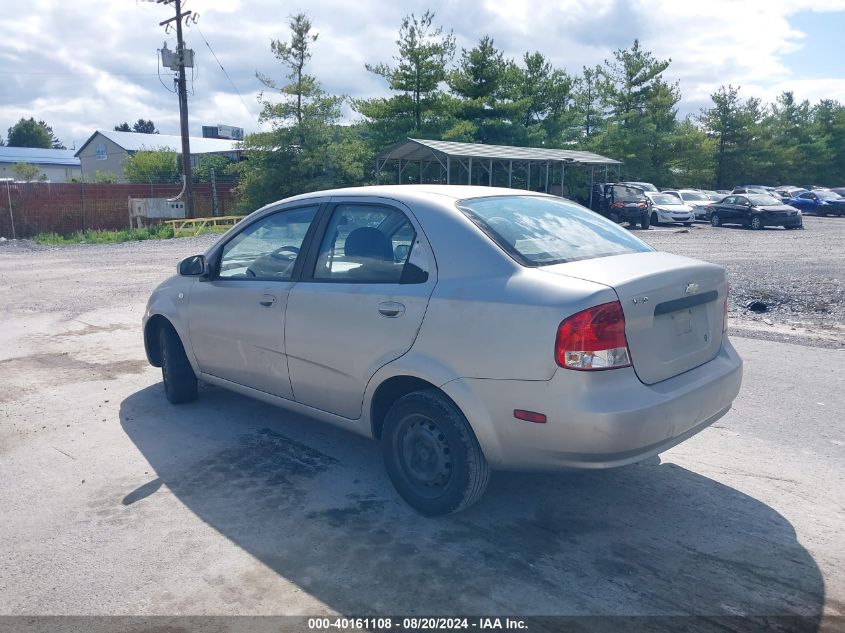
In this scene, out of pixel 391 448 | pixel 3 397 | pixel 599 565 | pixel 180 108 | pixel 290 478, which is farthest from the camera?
pixel 180 108

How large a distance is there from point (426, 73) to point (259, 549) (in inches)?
1336

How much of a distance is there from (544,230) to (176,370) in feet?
10.9

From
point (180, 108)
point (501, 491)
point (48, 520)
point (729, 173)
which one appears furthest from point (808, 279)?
point (729, 173)

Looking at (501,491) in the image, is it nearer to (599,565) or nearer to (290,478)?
(599,565)

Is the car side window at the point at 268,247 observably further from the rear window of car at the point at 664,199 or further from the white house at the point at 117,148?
the white house at the point at 117,148

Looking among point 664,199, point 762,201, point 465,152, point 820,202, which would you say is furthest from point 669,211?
point 820,202

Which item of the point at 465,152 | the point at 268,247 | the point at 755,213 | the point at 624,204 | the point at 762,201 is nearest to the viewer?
the point at 268,247

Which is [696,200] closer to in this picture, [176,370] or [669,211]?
[669,211]

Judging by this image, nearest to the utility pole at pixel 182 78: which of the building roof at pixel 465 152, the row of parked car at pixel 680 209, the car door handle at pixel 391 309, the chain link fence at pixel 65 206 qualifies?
the chain link fence at pixel 65 206

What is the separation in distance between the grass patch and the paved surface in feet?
68.3

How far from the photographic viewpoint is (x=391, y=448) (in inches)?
155

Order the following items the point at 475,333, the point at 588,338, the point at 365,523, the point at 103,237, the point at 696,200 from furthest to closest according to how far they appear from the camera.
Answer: the point at 696,200, the point at 103,237, the point at 365,523, the point at 475,333, the point at 588,338

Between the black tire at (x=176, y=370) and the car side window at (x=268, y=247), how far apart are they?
882 millimetres

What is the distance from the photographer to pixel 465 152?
26.7 m
